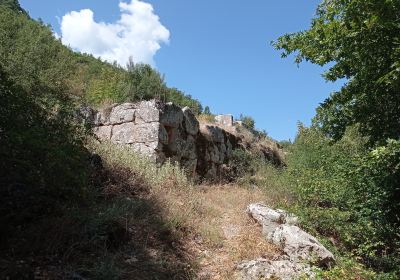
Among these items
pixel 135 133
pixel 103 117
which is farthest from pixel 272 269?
pixel 103 117

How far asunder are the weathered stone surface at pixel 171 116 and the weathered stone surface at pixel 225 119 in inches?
210

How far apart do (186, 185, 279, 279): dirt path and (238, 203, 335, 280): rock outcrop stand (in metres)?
0.16

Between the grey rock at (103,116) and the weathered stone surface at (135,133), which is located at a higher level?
the grey rock at (103,116)

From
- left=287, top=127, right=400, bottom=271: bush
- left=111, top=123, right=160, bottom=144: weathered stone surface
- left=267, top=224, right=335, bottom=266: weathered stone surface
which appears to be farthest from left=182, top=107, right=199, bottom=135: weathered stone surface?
left=267, top=224, right=335, bottom=266: weathered stone surface

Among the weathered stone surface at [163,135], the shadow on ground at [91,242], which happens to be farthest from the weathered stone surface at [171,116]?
the shadow on ground at [91,242]

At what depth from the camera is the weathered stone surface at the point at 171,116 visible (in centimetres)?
986

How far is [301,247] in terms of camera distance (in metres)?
5.40

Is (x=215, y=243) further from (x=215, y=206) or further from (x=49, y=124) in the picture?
(x=49, y=124)

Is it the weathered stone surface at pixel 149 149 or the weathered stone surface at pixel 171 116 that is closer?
the weathered stone surface at pixel 149 149

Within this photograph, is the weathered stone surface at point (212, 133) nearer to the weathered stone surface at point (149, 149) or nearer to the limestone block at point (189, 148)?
the limestone block at point (189, 148)

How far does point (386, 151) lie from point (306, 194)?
3.24m

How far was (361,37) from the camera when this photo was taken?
18.1 ft

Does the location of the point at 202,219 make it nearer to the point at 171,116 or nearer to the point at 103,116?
the point at 171,116

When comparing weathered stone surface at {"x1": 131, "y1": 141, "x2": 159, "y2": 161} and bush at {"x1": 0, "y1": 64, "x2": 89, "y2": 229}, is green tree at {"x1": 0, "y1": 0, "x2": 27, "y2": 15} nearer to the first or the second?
weathered stone surface at {"x1": 131, "y1": 141, "x2": 159, "y2": 161}
